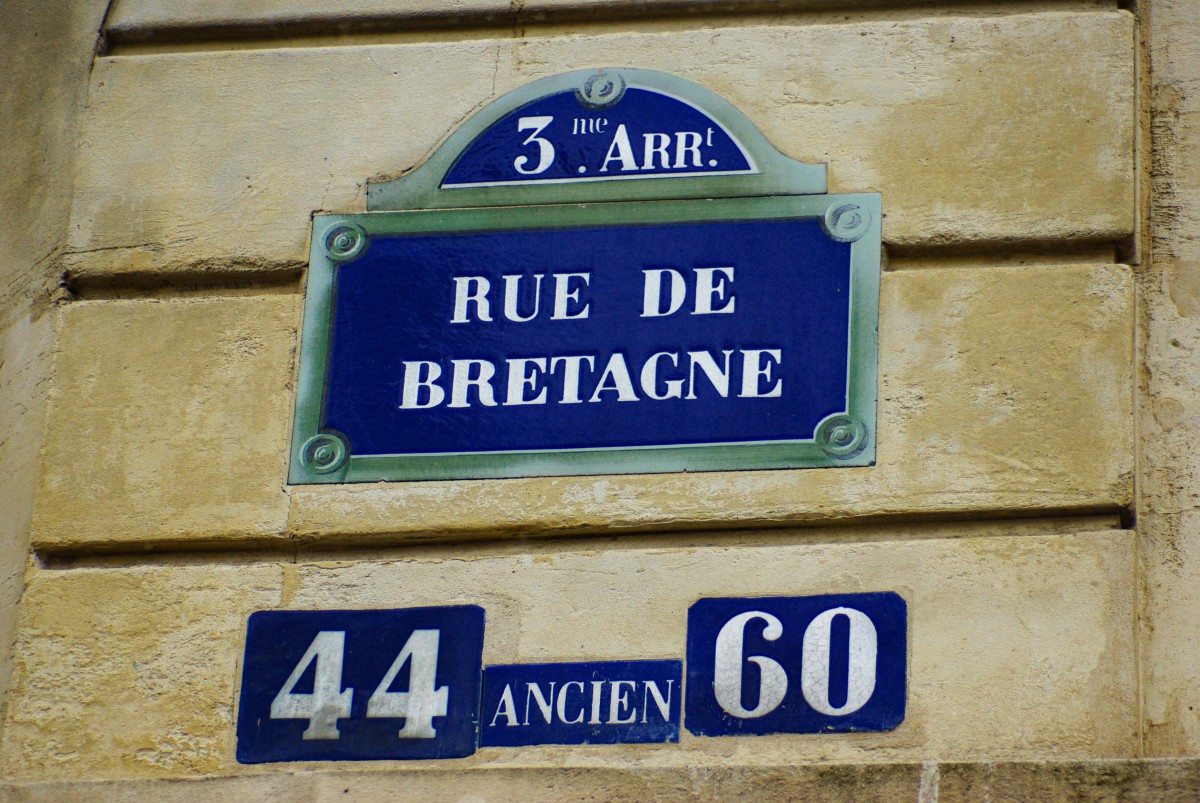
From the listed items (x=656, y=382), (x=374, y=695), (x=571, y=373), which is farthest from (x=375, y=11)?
(x=374, y=695)

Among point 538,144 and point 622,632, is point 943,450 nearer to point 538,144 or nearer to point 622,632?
point 622,632

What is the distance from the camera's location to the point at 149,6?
18.3 feet

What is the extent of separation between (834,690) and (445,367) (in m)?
1.03

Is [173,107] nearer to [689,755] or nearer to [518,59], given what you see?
[518,59]

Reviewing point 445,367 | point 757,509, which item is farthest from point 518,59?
point 757,509

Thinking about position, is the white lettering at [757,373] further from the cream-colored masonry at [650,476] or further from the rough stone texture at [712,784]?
the rough stone texture at [712,784]

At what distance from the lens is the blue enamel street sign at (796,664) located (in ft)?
15.1

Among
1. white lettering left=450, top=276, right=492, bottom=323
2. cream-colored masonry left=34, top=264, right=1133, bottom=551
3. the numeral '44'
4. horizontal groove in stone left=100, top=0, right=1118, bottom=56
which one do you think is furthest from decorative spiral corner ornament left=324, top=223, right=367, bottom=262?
the numeral '44'

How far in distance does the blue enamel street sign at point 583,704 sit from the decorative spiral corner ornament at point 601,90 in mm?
1230

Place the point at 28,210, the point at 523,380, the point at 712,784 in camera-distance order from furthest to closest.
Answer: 1. the point at 28,210
2. the point at 523,380
3. the point at 712,784

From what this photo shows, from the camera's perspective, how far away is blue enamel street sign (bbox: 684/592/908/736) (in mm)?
4605

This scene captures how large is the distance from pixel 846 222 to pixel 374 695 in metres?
1.30

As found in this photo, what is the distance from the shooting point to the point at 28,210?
5426 mm

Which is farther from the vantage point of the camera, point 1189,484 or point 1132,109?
point 1132,109
